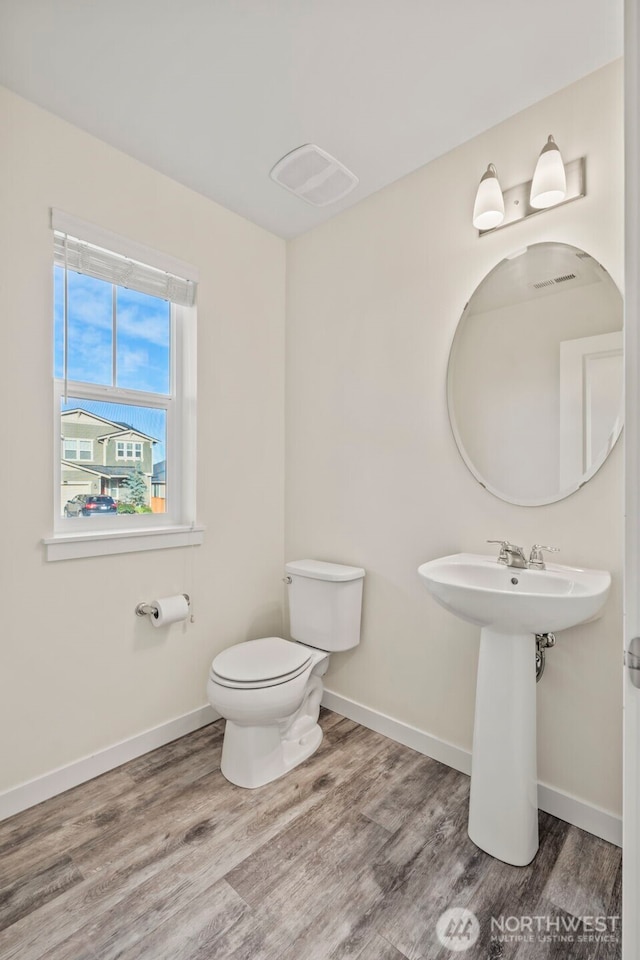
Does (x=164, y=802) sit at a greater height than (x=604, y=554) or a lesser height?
lesser

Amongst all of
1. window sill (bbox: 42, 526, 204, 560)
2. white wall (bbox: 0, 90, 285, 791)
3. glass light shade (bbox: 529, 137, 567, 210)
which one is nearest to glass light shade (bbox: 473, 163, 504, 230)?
glass light shade (bbox: 529, 137, 567, 210)

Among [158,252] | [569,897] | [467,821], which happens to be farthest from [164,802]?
[158,252]

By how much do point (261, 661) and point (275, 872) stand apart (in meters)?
0.67

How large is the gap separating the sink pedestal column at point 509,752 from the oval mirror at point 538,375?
1.80 ft

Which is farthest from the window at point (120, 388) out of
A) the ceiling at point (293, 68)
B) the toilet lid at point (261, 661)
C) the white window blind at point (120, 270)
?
the toilet lid at point (261, 661)

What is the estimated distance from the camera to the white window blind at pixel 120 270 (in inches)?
71.5

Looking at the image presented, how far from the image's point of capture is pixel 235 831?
1.60 m

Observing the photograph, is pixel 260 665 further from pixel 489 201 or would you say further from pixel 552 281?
pixel 489 201

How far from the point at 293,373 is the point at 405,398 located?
75cm

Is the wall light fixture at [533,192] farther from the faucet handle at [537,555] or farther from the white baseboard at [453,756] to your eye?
the white baseboard at [453,756]

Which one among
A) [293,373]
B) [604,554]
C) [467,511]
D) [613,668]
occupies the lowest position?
[613,668]

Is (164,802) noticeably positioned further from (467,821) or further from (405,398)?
(405,398)

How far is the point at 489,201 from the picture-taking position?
1725mm

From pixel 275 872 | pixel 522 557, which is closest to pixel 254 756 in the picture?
pixel 275 872
